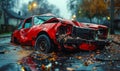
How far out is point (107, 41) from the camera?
13047 mm

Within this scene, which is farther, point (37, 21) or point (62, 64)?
point (37, 21)

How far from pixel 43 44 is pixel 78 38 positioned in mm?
1681

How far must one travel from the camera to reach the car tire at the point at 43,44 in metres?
12.4

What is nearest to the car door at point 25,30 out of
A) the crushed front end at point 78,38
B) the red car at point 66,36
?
the red car at point 66,36

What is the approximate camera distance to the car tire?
1239 centimetres

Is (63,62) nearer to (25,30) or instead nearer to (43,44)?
(43,44)

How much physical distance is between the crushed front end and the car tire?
59cm

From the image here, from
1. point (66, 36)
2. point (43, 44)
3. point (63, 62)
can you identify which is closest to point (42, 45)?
point (43, 44)

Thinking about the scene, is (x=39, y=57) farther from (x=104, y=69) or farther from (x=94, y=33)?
(x=104, y=69)

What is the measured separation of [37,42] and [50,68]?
14.8ft

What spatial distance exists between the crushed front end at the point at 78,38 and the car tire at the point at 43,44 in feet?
1.95

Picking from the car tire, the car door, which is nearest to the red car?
the car tire

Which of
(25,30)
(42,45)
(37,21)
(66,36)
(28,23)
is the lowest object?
(42,45)

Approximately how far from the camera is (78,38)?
12102 mm
